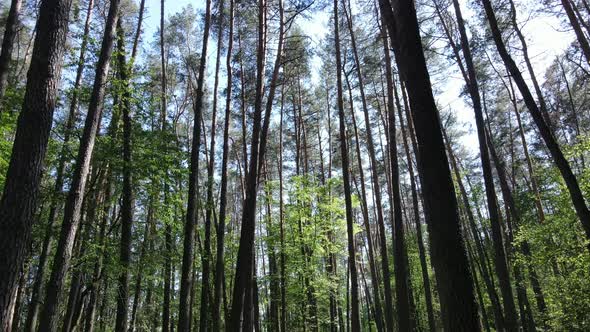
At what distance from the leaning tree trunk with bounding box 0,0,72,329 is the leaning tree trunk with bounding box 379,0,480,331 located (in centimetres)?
405

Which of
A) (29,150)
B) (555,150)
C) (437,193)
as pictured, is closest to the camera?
(437,193)

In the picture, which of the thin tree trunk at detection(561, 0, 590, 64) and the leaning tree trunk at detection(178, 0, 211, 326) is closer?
the leaning tree trunk at detection(178, 0, 211, 326)

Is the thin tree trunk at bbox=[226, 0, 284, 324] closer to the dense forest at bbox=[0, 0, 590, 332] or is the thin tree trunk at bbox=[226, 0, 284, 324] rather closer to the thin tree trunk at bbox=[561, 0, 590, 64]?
the dense forest at bbox=[0, 0, 590, 332]

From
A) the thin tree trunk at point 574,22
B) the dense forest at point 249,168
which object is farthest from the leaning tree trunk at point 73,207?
the thin tree trunk at point 574,22

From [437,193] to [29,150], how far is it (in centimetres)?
429

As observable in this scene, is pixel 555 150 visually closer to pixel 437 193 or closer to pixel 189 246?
pixel 437 193

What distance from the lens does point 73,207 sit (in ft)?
21.6

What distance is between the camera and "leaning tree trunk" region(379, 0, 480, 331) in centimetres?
294

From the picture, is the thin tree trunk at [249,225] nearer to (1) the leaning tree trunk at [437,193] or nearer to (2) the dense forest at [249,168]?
(2) the dense forest at [249,168]

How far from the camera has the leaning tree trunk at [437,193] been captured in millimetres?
2939

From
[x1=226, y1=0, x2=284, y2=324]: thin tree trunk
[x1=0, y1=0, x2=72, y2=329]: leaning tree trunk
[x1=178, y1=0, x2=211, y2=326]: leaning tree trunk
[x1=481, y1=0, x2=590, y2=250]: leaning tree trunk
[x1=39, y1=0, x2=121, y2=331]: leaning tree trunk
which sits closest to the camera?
[x1=0, y1=0, x2=72, y2=329]: leaning tree trunk

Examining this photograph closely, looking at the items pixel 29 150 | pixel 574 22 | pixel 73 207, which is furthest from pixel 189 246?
pixel 574 22

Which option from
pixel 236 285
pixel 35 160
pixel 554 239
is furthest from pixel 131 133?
pixel 554 239

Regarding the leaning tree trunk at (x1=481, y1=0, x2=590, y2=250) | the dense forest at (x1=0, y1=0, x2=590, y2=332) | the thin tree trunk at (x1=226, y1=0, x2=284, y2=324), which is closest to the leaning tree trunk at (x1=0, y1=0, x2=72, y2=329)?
the dense forest at (x1=0, y1=0, x2=590, y2=332)
